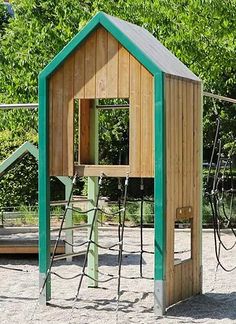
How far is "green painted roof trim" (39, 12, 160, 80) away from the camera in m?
8.14

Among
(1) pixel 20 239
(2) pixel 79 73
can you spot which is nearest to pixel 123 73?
(2) pixel 79 73

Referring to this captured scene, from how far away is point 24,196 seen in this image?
19516 millimetres

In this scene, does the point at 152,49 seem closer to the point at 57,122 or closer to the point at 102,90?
the point at 102,90

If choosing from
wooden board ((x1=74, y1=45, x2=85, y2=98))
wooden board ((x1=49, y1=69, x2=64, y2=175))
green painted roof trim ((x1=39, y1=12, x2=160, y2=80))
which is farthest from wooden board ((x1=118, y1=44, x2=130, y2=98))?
wooden board ((x1=49, y1=69, x2=64, y2=175))

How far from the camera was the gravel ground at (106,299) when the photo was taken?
8.02m

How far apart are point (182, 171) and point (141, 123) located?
76cm

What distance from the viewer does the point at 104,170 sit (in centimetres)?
851

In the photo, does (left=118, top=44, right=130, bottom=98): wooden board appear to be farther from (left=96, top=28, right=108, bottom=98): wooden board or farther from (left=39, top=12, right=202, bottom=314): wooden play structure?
(left=96, top=28, right=108, bottom=98): wooden board

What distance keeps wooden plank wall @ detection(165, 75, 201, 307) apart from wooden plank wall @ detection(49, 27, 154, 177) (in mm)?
236

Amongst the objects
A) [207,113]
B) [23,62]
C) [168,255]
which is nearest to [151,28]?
[23,62]

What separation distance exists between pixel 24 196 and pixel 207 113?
15.7 ft

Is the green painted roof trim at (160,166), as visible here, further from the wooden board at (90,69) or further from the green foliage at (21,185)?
the green foliage at (21,185)

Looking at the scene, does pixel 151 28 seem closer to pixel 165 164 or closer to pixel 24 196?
pixel 24 196

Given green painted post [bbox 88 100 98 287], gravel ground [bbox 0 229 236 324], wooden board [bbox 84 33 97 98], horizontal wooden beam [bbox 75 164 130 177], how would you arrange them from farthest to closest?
green painted post [bbox 88 100 98 287] → wooden board [bbox 84 33 97 98] → horizontal wooden beam [bbox 75 164 130 177] → gravel ground [bbox 0 229 236 324]
